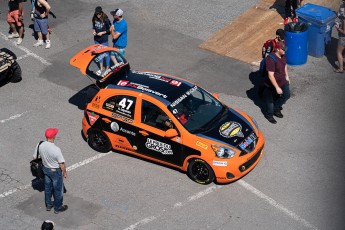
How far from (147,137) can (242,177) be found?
1.97 meters

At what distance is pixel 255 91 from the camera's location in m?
15.1

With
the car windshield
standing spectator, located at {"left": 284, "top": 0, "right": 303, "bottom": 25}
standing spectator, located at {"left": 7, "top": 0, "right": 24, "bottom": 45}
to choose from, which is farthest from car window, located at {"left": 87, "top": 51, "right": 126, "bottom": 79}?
standing spectator, located at {"left": 284, "top": 0, "right": 303, "bottom": 25}

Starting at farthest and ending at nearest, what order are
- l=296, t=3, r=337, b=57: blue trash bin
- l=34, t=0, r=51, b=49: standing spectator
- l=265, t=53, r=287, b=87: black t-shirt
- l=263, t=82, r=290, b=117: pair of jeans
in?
l=34, t=0, r=51, b=49: standing spectator → l=296, t=3, r=337, b=57: blue trash bin → l=263, t=82, r=290, b=117: pair of jeans → l=265, t=53, r=287, b=87: black t-shirt

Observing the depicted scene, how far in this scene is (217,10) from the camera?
19.0 metres

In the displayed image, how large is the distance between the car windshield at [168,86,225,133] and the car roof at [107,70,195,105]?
4.9 inches

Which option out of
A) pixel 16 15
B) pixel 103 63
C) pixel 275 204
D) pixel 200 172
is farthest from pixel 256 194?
pixel 16 15

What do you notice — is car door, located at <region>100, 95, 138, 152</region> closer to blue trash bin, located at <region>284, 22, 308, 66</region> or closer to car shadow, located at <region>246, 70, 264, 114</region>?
car shadow, located at <region>246, 70, 264, 114</region>

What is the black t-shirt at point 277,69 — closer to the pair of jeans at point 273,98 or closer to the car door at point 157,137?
the pair of jeans at point 273,98

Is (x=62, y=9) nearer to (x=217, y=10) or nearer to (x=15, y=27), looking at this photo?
Answer: (x=15, y=27)

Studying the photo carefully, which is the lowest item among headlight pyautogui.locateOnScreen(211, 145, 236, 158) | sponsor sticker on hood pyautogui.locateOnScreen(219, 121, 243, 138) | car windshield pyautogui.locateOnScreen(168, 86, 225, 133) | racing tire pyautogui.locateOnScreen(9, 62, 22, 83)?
racing tire pyautogui.locateOnScreen(9, 62, 22, 83)

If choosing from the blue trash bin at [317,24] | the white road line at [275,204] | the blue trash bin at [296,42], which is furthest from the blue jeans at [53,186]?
the blue trash bin at [317,24]

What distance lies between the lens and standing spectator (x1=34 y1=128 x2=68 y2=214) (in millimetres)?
10742

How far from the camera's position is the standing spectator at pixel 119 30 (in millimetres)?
14945

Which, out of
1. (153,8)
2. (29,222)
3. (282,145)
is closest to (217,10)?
(153,8)
